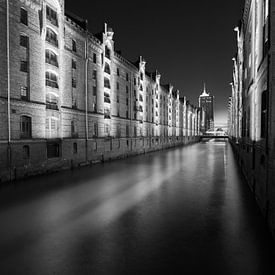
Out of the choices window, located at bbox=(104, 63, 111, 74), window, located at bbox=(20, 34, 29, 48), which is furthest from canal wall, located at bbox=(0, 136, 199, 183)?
window, located at bbox=(104, 63, 111, 74)

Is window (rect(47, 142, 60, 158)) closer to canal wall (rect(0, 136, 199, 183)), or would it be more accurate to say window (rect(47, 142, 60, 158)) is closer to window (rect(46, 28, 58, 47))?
canal wall (rect(0, 136, 199, 183))

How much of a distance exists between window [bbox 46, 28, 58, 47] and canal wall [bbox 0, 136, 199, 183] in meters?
9.68

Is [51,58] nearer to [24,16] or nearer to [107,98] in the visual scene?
[24,16]

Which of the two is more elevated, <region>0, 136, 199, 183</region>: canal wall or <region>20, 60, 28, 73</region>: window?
<region>20, 60, 28, 73</region>: window

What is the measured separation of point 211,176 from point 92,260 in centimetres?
1495

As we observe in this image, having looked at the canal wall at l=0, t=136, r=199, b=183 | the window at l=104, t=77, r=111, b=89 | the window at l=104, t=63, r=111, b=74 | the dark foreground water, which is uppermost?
the window at l=104, t=63, r=111, b=74

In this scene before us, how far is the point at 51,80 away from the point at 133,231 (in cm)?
1933

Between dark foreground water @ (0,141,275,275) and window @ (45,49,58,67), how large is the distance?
13297 mm

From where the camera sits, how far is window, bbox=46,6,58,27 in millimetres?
22337

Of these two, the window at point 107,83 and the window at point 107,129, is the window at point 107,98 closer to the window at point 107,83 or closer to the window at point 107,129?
the window at point 107,83

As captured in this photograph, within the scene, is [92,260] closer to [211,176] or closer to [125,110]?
[211,176]

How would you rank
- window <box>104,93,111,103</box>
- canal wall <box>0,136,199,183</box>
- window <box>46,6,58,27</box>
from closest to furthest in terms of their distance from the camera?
canal wall <box>0,136,199,183</box> < window <box>46,6,58,27</box> < window <box>104,93,111,103</box>

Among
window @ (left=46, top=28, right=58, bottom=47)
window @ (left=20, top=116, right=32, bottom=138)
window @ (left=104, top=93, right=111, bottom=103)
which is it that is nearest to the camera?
window @ (left=20, top=116, right=32, bottom=138)

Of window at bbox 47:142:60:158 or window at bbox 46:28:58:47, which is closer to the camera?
window at bbox 47:142:60:158
